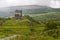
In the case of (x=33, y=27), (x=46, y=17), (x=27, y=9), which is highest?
(x=27, y=9)

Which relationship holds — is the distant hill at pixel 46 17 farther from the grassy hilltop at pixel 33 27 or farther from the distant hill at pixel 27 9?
the distant hill at pixel 27 9

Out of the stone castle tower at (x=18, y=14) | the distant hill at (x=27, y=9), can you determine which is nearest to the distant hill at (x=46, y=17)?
the distant hill at (x=27, y=9)

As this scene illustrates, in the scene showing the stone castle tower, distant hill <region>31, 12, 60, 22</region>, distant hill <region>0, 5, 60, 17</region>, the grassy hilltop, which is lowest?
the grassy hilltop

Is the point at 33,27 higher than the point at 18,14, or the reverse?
the point at 18,14

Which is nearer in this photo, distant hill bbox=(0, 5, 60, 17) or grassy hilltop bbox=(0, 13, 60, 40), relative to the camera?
grassy hilltop bbox=(0, 13, 60, 40)

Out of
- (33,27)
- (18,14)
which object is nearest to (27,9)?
(18,14)

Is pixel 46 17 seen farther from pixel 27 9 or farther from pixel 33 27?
pixel 27 9

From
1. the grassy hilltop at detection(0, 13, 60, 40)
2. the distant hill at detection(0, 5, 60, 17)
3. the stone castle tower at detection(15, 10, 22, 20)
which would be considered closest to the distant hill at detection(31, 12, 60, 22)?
the grassy hilltop at detection(0, 13, 60, 40)

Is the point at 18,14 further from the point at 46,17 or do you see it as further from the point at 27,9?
the point at 46,17

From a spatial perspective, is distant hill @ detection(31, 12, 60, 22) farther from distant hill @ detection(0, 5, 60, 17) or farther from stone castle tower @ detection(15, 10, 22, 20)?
stone castle tower @ detection(15, 10, 22, 20)

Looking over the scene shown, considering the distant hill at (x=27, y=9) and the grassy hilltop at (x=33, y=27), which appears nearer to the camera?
the grassy hilltop at (x=33, y=27)

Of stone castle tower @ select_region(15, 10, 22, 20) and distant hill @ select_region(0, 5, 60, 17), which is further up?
distant hill @ select_region(0, 5, 60, 17)
